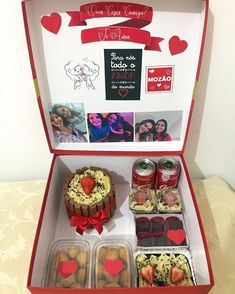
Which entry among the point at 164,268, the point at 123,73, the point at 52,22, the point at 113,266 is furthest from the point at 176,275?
the point at 52,22

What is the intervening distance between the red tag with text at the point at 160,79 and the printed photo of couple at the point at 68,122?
7.5 inches

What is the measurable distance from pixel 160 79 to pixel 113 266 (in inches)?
18.7

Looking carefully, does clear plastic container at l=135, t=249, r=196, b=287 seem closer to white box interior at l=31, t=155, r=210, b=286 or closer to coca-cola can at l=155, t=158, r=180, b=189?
white box interior at l=31, t=155, r=210, b=286

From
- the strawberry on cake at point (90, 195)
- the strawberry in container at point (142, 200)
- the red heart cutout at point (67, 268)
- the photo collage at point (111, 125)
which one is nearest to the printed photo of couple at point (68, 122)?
the photo collage at point (111, 125)

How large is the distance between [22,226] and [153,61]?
59cm

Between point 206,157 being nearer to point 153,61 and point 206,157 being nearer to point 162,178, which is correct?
point 162,178

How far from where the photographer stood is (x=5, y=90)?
0.89 meters

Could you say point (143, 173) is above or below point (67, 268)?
above

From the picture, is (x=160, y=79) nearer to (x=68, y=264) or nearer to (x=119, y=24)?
(x=119, y=24)

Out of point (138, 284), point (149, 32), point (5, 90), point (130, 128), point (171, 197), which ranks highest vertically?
point (149, 32)

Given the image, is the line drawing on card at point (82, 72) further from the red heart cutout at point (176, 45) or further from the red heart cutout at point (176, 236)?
the red heart cutout at point (176, 236)

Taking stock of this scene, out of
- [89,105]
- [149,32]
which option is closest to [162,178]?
[89,105]

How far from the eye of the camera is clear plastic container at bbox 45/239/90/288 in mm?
778

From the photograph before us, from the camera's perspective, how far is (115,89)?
83 cm
